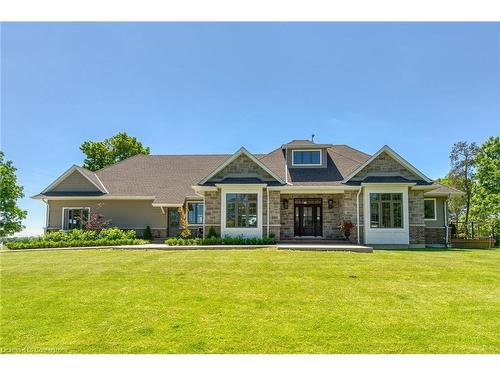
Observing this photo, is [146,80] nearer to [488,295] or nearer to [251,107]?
[251,107]

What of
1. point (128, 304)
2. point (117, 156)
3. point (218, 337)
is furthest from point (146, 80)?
point (117, 156)

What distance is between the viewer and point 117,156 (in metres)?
38.9

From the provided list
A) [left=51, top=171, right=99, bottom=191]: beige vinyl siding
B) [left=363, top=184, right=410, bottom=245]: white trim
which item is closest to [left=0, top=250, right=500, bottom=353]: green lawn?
[left=363, top=184, right=410, bottom=245]: white trim

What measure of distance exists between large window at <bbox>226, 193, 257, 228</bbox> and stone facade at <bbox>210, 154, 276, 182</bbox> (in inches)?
47.6

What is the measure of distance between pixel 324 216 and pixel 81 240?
1369cm

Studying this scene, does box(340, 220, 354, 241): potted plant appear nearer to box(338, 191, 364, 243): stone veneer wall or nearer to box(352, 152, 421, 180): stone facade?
box(338, 191, 364, 243): stone veneer wall

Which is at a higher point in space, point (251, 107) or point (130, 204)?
point (251, 107)

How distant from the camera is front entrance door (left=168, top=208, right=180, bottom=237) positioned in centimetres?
2227

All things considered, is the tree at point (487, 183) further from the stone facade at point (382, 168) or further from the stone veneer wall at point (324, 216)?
the stone veneer wall at point (324, 216)

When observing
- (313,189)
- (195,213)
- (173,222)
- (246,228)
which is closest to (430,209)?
(313,189)

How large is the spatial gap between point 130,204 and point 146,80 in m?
9.17

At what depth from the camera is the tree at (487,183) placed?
1094 inches

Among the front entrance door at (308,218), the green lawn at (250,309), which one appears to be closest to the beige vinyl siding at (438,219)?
the front entrance door at (308,218)

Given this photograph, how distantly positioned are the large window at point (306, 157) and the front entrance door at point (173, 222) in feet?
27.2
